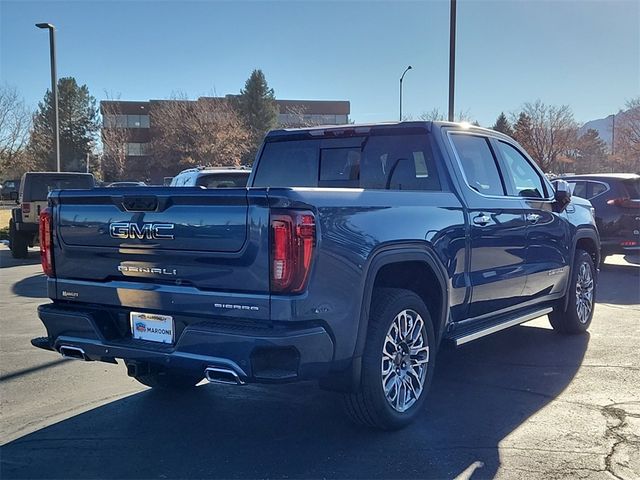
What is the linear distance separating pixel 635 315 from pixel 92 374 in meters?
6.44

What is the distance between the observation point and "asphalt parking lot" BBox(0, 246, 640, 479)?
368 cm

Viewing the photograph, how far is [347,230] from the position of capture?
365cm

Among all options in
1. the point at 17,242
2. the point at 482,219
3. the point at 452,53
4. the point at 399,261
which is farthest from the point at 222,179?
the point at 399,261

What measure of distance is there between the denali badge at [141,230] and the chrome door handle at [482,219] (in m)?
2.40

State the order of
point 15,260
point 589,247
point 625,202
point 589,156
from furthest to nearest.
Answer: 1. point 589,156
2. point 15,260
3. point 625,202
4. point 589,247

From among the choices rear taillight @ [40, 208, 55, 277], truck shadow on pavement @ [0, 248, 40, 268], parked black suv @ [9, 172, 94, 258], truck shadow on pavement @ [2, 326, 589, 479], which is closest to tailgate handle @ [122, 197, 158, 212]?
rear taillight @ [40, 208, 55, 277]

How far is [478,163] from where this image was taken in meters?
5.44

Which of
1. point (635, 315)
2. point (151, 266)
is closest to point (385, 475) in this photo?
point (151, 266)

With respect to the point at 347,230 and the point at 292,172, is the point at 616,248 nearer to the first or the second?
the point at 292,172

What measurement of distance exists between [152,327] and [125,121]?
57485 millimetres

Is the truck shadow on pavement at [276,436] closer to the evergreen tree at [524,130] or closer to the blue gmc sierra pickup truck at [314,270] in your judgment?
the blue gmc sierra pickup truck at [314,270]

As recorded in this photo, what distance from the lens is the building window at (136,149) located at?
58844 mm

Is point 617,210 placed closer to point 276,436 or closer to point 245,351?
point 276,436

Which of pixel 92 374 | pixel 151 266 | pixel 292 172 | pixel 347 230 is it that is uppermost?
pixel 292 172
